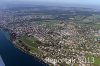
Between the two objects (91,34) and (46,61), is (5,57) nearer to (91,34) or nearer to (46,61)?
(46,61)

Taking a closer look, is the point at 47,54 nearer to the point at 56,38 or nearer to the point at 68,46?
the point at 68,46

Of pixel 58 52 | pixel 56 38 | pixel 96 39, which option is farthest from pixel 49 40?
pixel 96 39

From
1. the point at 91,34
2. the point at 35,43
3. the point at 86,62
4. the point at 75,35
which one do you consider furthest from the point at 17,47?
the point at 91,34

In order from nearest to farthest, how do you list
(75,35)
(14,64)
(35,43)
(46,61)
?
(14,64) → (46,61) → (35,43) → (75,35)

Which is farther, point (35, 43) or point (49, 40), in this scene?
point (49, 40)

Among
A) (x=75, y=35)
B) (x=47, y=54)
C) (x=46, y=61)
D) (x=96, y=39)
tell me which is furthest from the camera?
(x=75, y=35)

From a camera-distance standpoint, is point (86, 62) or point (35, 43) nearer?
point (86, 62)
